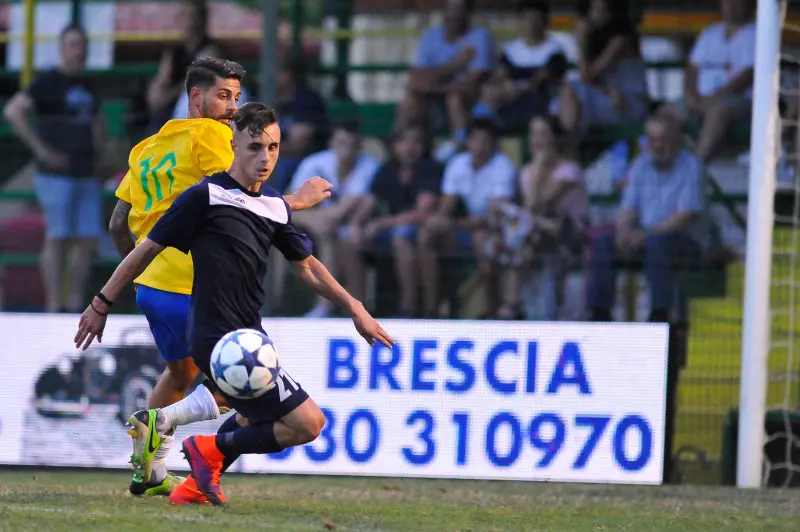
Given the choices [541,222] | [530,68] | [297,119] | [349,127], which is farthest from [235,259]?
[530,68]

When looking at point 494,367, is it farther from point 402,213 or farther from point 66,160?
point 66,160

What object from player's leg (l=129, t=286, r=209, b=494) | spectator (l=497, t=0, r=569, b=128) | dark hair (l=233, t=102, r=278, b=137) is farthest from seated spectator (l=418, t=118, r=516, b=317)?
dark hair (l=233, t=102, r=278, b=137)

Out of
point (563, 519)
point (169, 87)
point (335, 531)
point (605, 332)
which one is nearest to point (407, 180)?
point (169, 87)

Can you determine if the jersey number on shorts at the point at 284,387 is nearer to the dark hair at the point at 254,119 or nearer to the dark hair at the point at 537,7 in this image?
the dark hair at the point at 254,119

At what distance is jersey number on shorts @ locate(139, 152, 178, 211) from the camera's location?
6.02 m

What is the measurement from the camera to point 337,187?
10789mm

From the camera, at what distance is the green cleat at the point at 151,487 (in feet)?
20.0

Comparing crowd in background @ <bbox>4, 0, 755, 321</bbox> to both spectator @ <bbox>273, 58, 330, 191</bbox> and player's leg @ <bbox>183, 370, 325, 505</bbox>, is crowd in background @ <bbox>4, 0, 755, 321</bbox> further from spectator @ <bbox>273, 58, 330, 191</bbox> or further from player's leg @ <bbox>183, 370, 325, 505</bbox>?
player's leg @ <bbox>183, 370, 325, 505</bbox>

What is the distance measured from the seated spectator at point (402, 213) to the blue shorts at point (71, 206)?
2177 mm

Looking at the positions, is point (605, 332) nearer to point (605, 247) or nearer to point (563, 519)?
point (563, 519)

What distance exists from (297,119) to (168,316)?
18.3ft

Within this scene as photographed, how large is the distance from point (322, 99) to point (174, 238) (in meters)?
6.44

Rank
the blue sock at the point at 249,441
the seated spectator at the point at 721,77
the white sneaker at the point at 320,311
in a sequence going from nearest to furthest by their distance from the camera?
the blue sock at the point at 249,441, the white sneaker at the point at 320,311, the seated spectator at the point at 721,77

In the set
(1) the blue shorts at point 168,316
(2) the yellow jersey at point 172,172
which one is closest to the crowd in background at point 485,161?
(2) the yellow jersey at point 172,172
